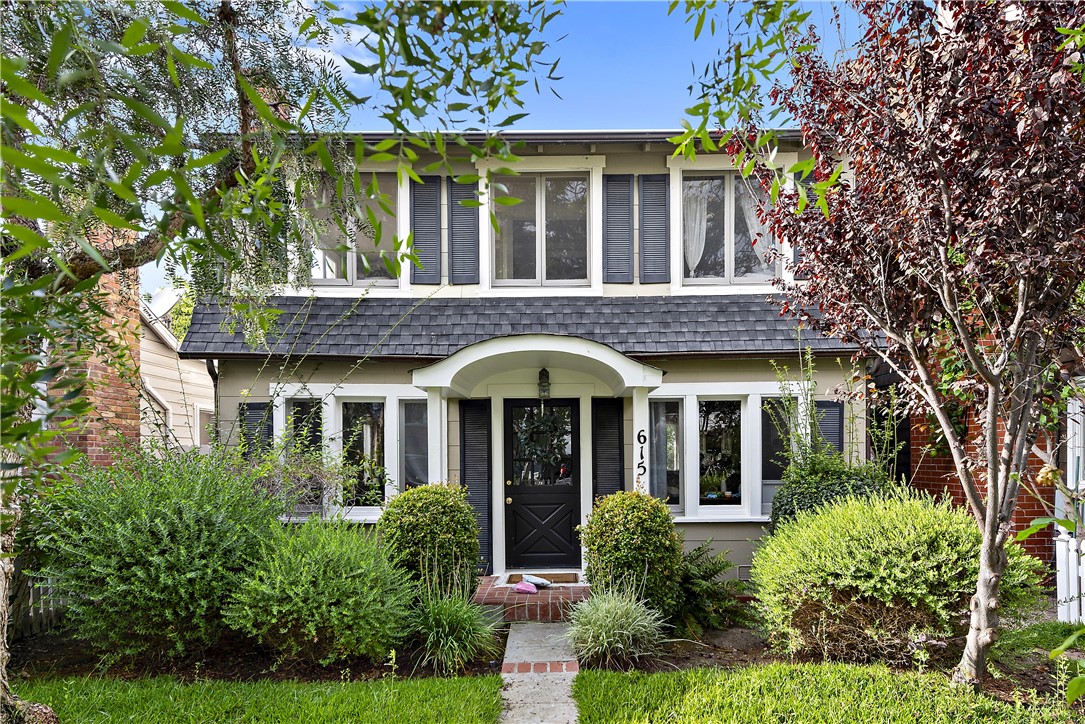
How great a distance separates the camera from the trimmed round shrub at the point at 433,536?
6.05m

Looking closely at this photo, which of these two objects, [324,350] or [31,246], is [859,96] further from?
[324,350]

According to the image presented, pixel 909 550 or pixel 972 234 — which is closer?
pixel 972 234

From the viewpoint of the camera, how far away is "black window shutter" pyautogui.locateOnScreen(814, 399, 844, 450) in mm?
7617

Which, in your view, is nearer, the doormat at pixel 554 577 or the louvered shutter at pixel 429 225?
the doormat at pixel 554 577

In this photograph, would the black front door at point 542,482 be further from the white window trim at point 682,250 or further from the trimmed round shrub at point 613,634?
the trimmed round shrub at point 613,634

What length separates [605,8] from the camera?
156 inches

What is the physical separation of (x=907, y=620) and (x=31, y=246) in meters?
5.41

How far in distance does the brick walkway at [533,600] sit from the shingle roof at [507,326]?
8.78ft

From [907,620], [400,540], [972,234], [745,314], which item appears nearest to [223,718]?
[400,540]

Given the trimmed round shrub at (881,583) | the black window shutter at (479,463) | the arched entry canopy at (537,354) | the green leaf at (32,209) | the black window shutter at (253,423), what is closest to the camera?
the green leaf at (32,209)

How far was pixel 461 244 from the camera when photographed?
330 inches

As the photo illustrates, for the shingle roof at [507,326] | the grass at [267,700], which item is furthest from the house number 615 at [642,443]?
the grass at [267,700]

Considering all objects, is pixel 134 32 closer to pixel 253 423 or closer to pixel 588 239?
pixel 253 423

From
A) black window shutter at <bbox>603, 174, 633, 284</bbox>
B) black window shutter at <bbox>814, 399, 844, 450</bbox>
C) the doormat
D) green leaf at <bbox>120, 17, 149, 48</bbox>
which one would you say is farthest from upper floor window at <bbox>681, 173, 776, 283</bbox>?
green leaf at <bbox>120, 17, 149, 48</bbox>
